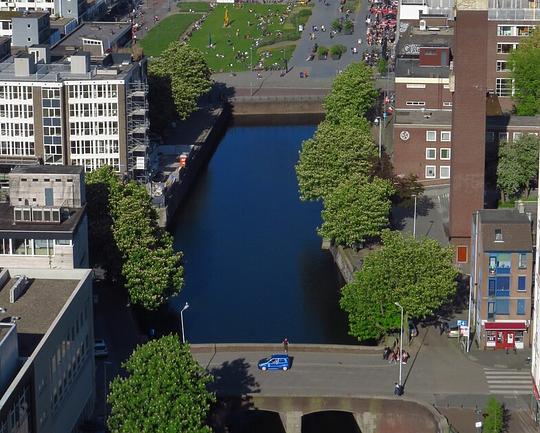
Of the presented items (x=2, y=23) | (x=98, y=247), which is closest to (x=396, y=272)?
(x=98, y=247)

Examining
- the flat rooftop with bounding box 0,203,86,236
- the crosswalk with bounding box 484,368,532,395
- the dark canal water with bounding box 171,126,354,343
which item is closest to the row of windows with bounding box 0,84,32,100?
the dark canal water with bounding box 171,126,354,343

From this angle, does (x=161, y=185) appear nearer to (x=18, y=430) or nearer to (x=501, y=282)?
(x=501, y=282)

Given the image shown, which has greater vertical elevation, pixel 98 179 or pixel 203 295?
pixel 98 179

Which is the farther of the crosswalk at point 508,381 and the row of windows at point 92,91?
the row of windows at point 92,91

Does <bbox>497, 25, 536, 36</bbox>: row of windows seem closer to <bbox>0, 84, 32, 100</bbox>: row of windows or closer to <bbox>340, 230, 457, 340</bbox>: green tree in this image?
<bbox>0, 84, 32, 100</bbox>: row of windows

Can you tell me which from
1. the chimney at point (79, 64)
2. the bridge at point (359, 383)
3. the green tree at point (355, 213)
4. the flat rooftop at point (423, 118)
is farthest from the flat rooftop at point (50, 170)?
the flat rooftop at point (423, 118)

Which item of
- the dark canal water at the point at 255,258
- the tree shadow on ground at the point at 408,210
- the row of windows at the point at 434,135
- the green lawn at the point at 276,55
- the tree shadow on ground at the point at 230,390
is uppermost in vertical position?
the row of windows at the point at 434,135

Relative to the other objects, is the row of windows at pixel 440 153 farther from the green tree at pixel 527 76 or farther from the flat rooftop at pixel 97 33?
the flat rooftop at pixel 97 33
